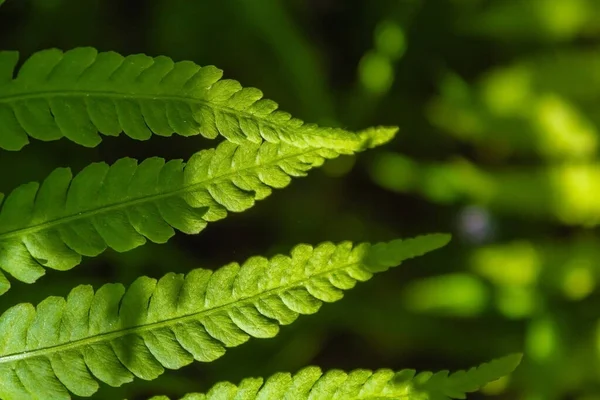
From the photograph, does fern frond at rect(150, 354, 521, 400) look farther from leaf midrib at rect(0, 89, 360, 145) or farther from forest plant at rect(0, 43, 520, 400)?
leaf midrib at rect(0, 89, 360, 145)

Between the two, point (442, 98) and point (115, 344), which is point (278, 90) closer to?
point (442, 98)

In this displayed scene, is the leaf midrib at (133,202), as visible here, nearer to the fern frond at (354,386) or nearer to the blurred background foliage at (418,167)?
the fern frond at (354,386)

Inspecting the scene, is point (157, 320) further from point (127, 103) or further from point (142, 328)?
point (127, 103)

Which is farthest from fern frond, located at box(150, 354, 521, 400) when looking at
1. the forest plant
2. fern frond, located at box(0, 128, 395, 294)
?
fern frond, located at box(0, 128, 395, 294)

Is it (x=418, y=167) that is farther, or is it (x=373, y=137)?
(x=418, y=167)

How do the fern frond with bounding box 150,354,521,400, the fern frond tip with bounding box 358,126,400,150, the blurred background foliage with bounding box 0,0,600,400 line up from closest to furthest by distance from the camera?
the fern frond with bounding box 150,354,521,400
the fern frond tip with bounding box 358,126,400,150
the blurred background foliage with bounding box 0,0,600,400

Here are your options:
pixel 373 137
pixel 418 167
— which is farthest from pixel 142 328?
pixel 418 167

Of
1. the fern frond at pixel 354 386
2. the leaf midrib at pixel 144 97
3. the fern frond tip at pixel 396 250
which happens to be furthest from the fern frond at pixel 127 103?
the fern frond at pixel 354 386
